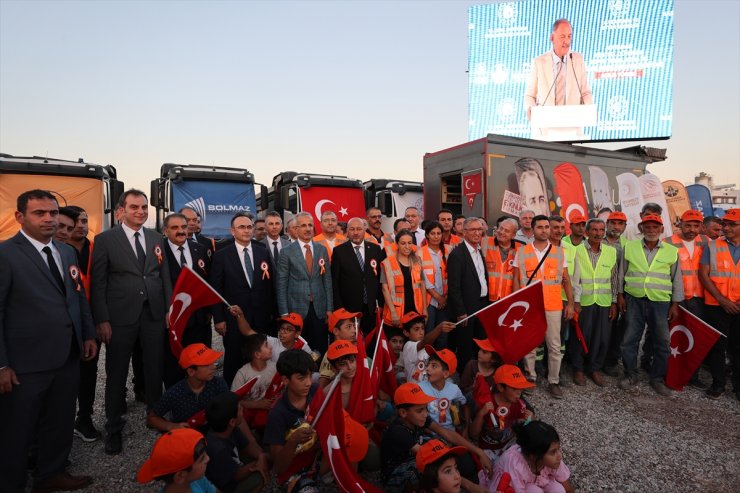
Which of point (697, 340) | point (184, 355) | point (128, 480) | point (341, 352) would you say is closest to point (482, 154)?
point (697, 340)

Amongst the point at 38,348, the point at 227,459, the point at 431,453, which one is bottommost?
the point at 227,459

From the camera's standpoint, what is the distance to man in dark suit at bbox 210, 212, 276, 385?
440 cm

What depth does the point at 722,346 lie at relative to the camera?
4.92m

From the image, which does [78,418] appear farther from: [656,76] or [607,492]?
[656,76]

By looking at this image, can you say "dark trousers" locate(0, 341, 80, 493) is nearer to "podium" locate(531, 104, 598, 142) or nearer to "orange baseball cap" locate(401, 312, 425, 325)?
"orange baseball cap" locate(401, 312, 425, 325)

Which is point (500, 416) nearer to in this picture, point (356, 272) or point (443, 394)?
point (443, 394)

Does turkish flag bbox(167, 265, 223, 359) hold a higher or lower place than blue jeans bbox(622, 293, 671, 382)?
higher

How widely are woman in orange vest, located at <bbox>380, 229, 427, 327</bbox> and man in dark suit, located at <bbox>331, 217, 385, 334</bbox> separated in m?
0.13

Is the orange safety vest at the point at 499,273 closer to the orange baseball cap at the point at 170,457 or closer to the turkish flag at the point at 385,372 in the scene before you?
the turkish flag at the point at 385,372

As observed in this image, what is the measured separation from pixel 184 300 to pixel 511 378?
2887 millimetres

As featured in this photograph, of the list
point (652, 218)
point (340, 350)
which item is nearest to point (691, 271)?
point (652, 218)

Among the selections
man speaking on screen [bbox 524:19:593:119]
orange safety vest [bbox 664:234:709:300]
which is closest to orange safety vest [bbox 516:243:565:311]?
orange safety vest [bbox 664:234:709:300]

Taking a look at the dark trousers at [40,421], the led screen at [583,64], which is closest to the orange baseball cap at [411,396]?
the dark trousers at [40,421]

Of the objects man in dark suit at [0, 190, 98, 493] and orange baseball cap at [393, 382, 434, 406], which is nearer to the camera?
man in dark suit at [0, 190, 98, 493]
